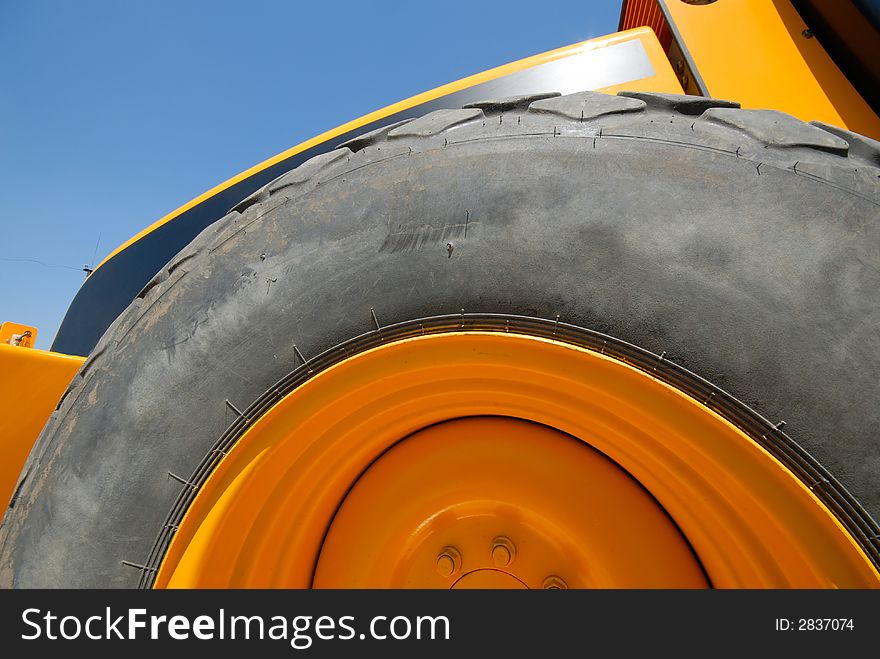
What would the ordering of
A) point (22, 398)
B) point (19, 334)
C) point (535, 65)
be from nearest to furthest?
point (22, 398) < point (535, 65) < point (19, 334)

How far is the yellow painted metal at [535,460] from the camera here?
0.58 metres

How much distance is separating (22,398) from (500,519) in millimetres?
1065

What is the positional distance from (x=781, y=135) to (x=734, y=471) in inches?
17.9

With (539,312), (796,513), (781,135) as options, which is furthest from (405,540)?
(781,135)

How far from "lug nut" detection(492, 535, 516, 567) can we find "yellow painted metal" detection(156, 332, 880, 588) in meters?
0.13

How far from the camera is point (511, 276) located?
698 millimetres

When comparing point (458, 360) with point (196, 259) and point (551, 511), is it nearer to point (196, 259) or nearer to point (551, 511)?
point (551, 511)

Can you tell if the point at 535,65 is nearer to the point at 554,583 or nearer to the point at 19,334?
the point at 554,583

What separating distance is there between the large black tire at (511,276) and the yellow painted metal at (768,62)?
43cm

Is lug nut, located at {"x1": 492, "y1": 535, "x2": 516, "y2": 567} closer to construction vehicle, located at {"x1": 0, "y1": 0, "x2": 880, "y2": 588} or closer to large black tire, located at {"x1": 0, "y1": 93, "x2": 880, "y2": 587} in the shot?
construction vehicle, located at {"x1": 0, "y1": 0, "x2": 880, "y2": 588}

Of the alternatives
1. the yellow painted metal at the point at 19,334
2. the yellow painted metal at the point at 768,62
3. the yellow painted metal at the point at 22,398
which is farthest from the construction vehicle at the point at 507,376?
the yellow painted metal at the point at 19,334

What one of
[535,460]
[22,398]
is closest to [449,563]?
[535,460]

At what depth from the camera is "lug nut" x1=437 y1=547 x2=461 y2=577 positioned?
790 millimetres

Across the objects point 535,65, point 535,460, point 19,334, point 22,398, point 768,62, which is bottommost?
point 535,460
